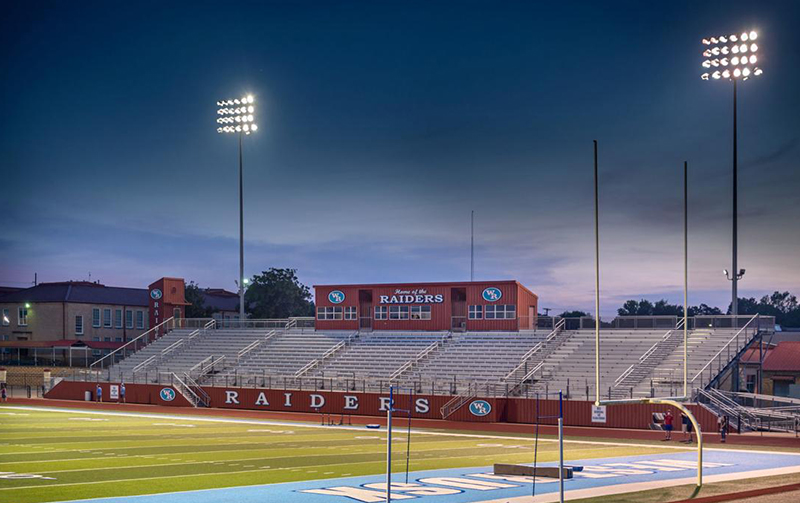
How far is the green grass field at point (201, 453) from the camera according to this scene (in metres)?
17.8

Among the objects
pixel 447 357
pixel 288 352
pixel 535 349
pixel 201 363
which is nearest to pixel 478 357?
pixel 447 357

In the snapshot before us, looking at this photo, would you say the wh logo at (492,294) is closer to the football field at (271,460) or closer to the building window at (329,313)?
the building window at (329,313)

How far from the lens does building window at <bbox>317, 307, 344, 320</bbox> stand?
46.3 m

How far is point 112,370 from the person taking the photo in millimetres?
46000

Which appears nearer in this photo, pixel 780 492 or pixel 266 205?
pixel 780 492

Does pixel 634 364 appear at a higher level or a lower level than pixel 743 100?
lower

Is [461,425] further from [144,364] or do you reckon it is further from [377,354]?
[144,364]

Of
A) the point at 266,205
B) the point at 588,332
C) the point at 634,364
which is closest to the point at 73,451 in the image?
the point at 634,364

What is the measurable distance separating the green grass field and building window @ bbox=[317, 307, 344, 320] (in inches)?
536

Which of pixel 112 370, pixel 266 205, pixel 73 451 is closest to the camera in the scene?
pixel 73 451

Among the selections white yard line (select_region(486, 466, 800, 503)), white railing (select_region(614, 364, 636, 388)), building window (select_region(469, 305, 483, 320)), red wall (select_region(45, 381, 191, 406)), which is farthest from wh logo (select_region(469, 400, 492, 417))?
white yard line (select_region(486, 466, 800, 503))

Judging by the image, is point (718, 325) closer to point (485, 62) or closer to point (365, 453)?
point (365, 453)

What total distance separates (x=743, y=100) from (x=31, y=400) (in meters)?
31.9

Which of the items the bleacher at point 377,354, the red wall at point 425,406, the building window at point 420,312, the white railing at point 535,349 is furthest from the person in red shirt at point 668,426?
the building window at point 420,312
